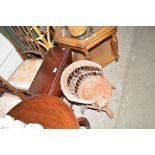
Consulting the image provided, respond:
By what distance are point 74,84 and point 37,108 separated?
704 millimetres

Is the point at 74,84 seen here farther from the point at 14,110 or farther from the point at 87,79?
the point at 14,110

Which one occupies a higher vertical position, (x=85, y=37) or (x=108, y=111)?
(x=85, y=37)

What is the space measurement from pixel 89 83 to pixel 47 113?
2.91ft

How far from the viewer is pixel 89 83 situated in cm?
291

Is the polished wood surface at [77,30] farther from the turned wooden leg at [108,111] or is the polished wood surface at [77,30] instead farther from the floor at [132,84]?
the turned wooden leg at [108,111]

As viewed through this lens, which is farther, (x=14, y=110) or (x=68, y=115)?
(x=14, y=110)

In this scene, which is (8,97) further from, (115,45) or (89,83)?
(115,45)

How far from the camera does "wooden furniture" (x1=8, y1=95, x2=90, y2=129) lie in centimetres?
206

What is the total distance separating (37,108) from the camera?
7.48 ft

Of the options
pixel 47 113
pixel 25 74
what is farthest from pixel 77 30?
pixel 47 113

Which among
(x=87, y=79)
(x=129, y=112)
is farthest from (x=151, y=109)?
(x=87, y=79)
